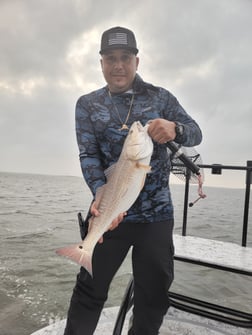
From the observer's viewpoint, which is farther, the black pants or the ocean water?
the ocean water

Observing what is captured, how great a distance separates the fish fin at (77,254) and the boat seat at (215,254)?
1.68m

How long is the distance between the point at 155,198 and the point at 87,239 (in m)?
0.73

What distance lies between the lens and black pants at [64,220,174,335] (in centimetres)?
262

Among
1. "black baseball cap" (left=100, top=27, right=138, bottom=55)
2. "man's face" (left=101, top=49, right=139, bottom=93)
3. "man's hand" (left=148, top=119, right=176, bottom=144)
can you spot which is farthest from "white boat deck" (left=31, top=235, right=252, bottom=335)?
"black baseball cap" (left=100, top=27, right=138, bottom=55)

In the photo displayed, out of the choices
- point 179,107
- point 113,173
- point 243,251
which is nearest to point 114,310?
point 243,251

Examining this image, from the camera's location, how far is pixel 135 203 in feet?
8.74

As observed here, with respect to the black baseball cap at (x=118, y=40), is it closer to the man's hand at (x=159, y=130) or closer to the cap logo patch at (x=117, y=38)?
the cap logo patch at (x=117, y=38)

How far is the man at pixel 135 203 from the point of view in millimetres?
2639

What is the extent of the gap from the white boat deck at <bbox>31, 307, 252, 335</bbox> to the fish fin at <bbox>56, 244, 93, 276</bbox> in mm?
1709

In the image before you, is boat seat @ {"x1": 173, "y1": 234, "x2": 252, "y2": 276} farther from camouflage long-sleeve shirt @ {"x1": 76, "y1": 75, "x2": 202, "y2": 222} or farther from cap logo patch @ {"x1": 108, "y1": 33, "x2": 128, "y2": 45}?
cap logo patch @ {"x1": 108, "y1": 33, "x2": 128, "y2": 45}

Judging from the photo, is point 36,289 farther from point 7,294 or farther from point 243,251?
point 243,251

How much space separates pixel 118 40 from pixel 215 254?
8.88 ft

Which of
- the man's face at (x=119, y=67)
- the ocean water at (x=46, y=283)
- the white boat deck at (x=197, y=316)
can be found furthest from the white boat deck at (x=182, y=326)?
the man's face at (x=119, y=67)

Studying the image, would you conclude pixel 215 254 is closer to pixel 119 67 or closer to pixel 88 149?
pixel 88 149
